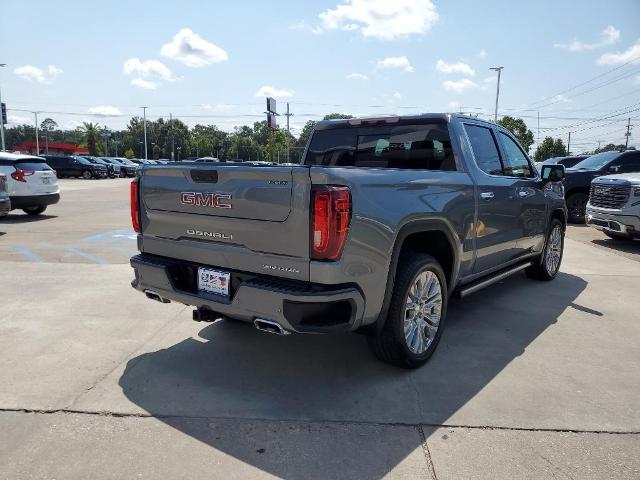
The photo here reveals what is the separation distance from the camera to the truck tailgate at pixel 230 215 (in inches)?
111

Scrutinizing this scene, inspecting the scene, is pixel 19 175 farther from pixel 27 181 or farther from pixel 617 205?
pixel 617 205

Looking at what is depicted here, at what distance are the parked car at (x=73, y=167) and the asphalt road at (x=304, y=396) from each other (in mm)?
33419

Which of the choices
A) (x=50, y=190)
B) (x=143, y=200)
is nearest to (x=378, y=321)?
(x=143, y=200)

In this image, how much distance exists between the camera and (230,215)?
10.1ft

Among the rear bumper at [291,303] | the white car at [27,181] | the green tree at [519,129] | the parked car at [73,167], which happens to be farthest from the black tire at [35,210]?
the green tree at [519,129]

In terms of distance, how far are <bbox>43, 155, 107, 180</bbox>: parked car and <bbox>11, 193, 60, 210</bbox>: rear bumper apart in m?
25.4

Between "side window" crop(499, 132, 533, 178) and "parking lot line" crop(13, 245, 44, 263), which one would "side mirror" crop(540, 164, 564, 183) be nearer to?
"side window" crop(499, 132, 533, 178)

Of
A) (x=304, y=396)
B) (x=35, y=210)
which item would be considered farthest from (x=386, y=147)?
(x=35, y=210)

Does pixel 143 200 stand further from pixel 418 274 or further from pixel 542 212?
pixel 542 212

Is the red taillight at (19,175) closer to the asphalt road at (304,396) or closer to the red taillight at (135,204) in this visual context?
the asphalt road at (304,396)

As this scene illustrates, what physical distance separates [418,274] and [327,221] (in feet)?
3.22

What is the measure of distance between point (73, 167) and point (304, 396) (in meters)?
37.0

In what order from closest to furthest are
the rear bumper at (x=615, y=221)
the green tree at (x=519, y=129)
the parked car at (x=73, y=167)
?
the rear bumper at (x=615, y=221)
the parked car at (x=73, y=167)
the green tree at (x=519, y=129)

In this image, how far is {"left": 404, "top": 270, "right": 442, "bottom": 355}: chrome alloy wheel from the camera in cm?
345
